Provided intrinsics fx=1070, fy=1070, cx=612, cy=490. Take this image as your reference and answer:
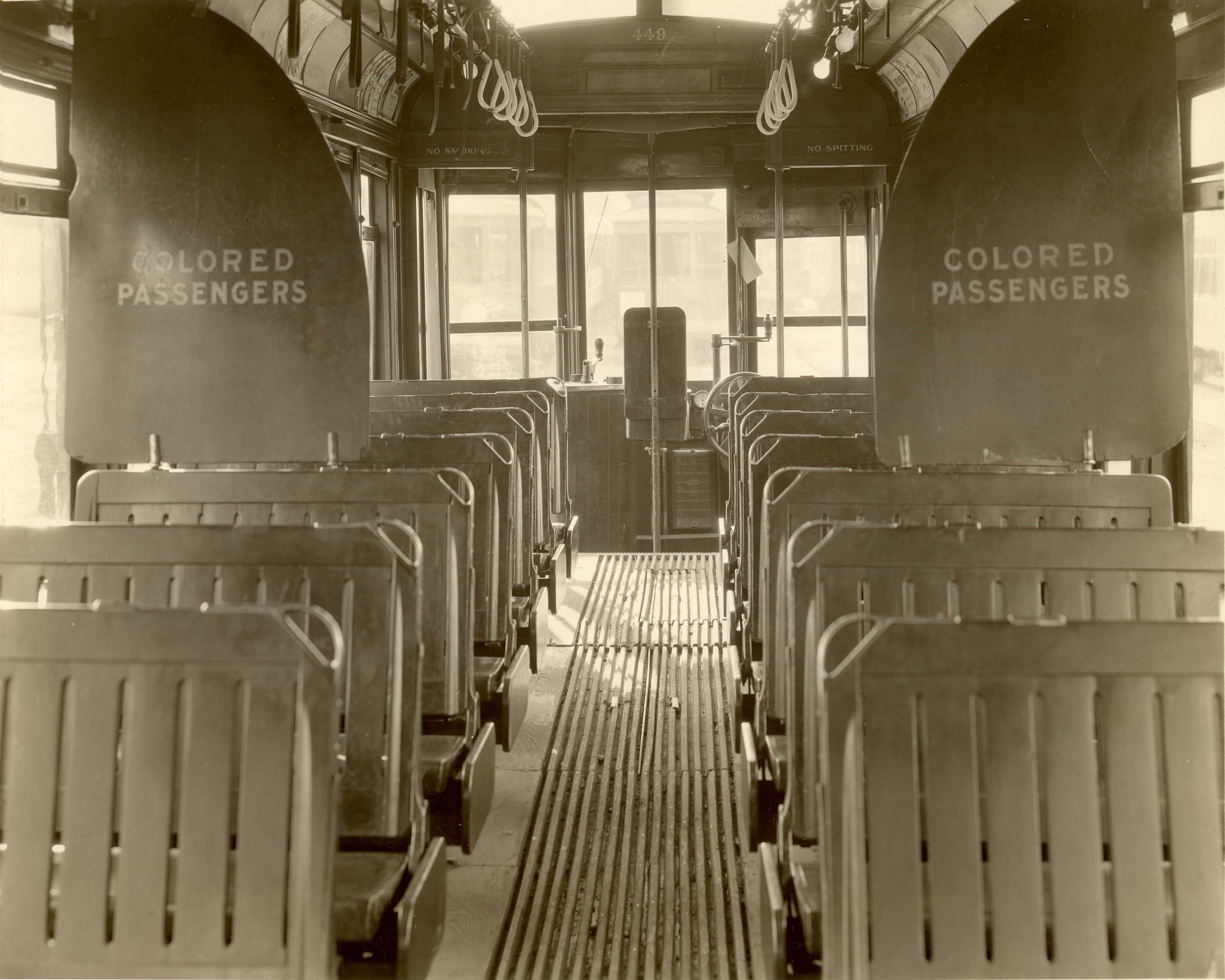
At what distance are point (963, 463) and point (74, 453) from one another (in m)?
2.21

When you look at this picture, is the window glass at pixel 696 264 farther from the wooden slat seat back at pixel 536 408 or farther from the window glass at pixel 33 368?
the window glass at pixel 33 368

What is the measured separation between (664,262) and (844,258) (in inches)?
54.6

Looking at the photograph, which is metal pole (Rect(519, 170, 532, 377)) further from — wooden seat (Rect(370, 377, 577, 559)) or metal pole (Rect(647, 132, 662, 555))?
wooden seat (Rect(370, 377, 577, 559))

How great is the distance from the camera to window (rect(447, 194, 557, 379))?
8273mm

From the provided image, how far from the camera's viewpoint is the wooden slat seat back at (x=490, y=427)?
398cm

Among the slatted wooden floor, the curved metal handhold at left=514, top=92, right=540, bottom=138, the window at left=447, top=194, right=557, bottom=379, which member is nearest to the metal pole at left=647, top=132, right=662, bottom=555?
the curved metal handhold at left=514, top=92, right=540, bottom=138

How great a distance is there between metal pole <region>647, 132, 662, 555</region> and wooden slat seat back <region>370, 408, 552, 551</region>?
2.03m

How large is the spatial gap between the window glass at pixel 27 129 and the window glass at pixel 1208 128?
3614mm

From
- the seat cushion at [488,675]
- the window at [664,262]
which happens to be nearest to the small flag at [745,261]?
the window at [664,262]

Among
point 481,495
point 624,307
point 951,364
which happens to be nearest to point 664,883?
point 481,495

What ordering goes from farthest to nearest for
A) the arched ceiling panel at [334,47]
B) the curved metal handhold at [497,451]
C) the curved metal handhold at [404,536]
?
1. the arched ceiling panel at [334,47]
2. the curved metal handhold at [497,451]
3. the curved metal handhold at [404,536]

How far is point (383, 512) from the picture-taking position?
8.62ft

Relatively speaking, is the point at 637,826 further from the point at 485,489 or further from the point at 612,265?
the point at 612,265

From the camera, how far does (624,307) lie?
852 cm
